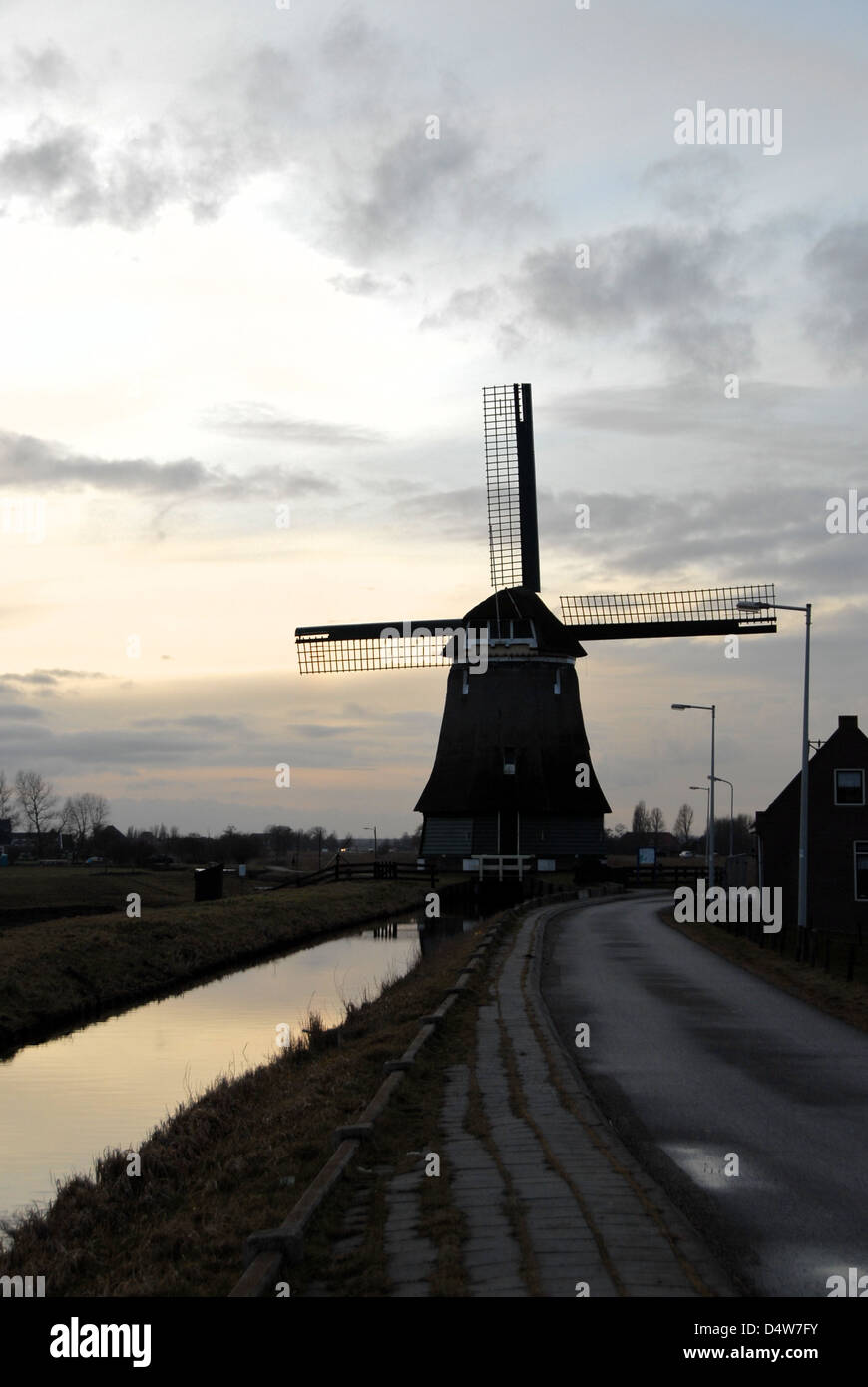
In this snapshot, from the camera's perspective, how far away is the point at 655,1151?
12023 millimetres

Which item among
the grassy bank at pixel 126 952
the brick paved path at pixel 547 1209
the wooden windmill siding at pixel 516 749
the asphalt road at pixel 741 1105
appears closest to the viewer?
the brick paved path at pixel 547 1209

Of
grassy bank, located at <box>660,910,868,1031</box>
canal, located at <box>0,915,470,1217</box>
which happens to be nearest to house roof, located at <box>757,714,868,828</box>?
grassy bank, located at <box>660,910,868,1031</box>

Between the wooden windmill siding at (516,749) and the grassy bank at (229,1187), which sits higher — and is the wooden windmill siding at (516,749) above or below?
above

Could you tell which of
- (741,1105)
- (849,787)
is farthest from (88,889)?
(741,1105)

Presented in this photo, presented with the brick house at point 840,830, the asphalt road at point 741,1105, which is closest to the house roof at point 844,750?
the brick house at point 840,830

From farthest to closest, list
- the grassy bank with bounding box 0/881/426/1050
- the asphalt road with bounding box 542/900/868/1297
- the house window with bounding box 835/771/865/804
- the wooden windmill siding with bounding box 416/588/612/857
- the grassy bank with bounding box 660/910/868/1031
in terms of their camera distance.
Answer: the wooden windmill siding with bounding box 416/588/612/857
the house window with bounding box 835/771/865/804
the grassy bank with bounding box 0/881/426/1050
the grassy bank with bounding box 660/910/868/1031
the asphalt road with bounding box 542/900/868/1297

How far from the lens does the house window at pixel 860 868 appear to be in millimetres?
54000

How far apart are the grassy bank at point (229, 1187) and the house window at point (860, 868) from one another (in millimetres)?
36708

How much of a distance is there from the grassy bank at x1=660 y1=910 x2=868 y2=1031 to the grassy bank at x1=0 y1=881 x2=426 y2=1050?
49.1 ft

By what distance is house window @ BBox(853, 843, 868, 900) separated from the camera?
54.0 meters

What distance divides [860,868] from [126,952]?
29642 mm

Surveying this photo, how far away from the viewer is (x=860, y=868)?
5406cm

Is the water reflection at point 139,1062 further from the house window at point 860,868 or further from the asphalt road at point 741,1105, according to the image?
the house window at point 860,868

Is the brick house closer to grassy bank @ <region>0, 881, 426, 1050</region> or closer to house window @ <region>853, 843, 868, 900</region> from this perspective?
house window @ <region>853, 843, 868, 900</region>
